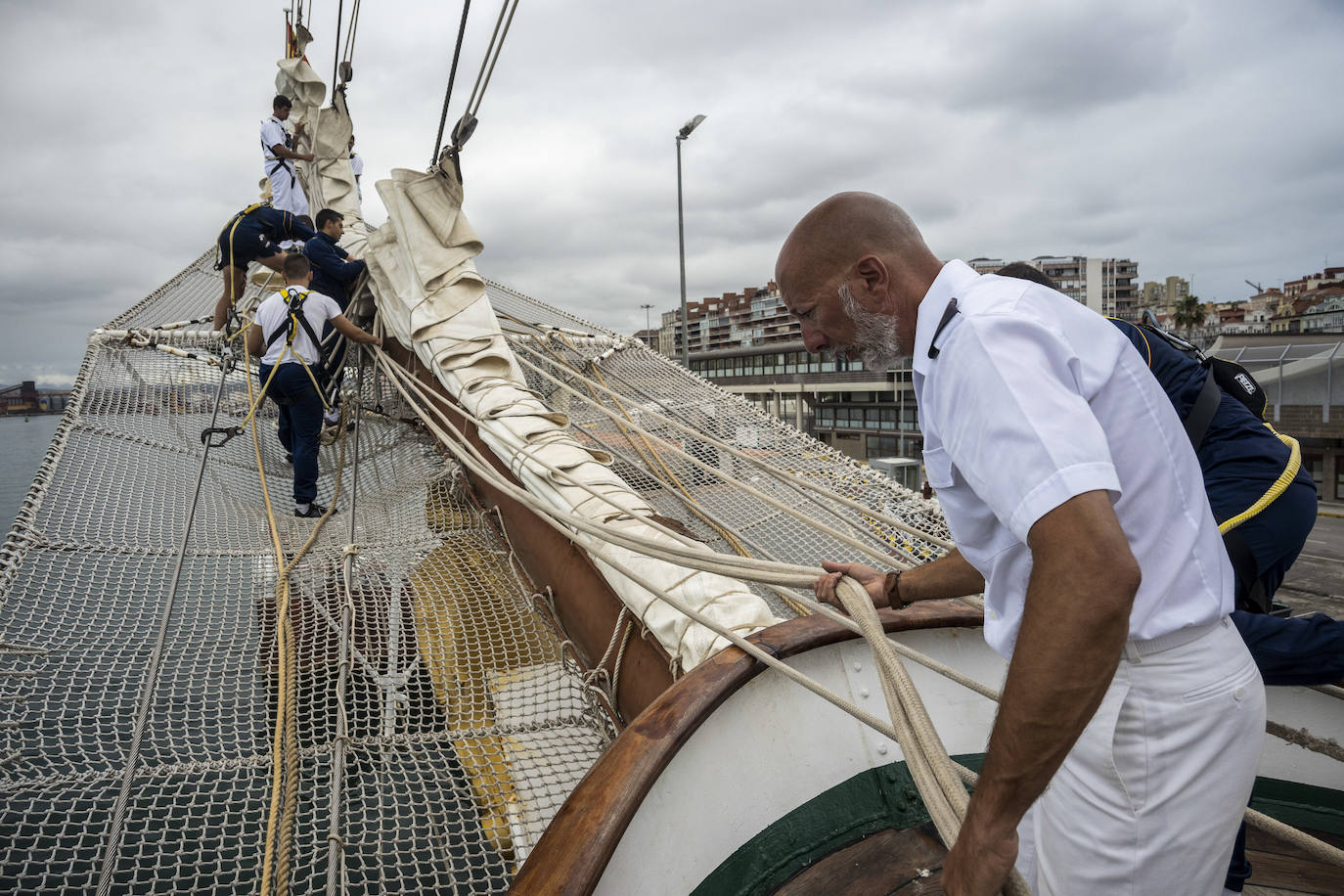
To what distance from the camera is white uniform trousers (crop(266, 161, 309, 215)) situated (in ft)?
20.5

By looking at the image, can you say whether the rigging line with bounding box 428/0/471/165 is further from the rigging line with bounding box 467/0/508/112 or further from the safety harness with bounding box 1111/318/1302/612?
the safety harness with bounding box 1111/318/1302/612

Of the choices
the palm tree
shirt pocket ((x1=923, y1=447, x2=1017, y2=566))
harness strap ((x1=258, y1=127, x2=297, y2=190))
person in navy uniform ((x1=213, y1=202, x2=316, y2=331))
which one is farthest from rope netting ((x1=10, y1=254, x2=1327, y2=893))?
the palm tree

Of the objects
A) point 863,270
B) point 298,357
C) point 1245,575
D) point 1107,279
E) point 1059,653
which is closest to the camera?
point 1059,653

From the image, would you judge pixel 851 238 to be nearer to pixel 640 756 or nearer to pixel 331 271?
pixel 640 756

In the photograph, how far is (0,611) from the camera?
2551 millimetres

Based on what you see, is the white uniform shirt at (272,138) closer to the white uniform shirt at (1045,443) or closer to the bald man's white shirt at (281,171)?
the bald man's white shirt at (281,171)

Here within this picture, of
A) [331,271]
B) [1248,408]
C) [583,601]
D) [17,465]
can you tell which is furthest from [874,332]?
[17,465]

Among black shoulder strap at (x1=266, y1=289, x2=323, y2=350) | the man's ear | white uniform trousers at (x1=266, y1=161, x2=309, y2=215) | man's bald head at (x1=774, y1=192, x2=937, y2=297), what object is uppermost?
white uniform trousers at (x1=266, y1=161, x2=309, y2=215)

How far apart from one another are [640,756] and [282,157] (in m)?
6.58

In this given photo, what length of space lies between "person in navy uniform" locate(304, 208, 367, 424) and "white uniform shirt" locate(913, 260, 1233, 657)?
4.17 meters

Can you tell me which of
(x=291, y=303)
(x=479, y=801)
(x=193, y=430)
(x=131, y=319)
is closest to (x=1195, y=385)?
(x=479, y=801)

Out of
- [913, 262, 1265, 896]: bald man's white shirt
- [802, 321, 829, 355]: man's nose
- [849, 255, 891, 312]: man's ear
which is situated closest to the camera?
[913, 262, 1265, 896]: bald man's white shirt

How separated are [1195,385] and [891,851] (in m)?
1.24

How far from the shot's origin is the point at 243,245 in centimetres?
509
